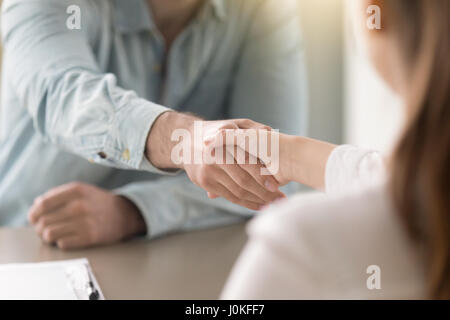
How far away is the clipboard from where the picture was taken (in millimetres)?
644

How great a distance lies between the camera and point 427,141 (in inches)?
12.6

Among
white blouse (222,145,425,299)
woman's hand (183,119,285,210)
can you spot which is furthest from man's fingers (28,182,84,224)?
white blouse (222,145,425,299)

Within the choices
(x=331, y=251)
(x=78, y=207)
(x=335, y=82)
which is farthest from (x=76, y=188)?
(x=335, y=82)

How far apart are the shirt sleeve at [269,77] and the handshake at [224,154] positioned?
0.98 ft

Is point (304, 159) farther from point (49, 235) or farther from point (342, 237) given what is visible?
point (49, 235)

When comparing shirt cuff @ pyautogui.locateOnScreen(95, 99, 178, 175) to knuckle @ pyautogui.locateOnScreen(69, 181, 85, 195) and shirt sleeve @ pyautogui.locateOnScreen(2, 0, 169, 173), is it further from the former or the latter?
knuckle @ pyautogui.locateOnScreen(69, 181, 85, 195)

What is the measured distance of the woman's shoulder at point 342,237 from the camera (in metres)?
0.32

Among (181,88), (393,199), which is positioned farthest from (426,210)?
(181,88)

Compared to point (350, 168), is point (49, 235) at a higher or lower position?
lower

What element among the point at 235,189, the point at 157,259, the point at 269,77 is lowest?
the point at 157,259

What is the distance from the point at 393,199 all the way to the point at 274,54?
74 cm

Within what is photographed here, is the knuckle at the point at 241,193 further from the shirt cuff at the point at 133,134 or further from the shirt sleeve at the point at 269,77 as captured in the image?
the shirt sleeve at the point at 269,77

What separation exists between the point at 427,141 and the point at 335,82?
6.12 ft

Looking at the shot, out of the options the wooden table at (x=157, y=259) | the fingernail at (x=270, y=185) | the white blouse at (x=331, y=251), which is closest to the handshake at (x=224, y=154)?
the fingernail at (x=270, y=185)
